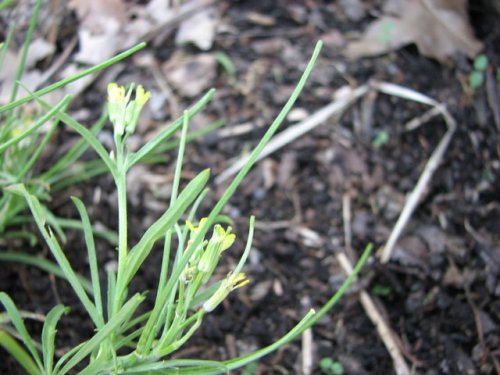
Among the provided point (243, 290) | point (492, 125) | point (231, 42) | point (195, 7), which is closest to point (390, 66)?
point (492, 125)

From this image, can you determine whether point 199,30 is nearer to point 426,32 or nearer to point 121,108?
point 426,32

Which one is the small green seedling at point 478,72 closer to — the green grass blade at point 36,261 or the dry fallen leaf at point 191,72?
the dry fallen leaf at point 191,72

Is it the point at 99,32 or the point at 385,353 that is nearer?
the point at 385,353

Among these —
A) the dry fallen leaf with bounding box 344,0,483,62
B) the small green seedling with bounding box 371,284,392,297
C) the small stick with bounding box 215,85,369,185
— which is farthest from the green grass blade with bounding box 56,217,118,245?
the dry fallen leaf with bounding box 344,0,483,62

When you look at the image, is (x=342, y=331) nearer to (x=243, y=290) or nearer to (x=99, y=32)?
(x=243, y=290)

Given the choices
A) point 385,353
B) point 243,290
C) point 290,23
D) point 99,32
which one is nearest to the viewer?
point 385,353

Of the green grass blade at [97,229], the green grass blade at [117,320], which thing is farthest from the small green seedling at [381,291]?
the green grass blade at [117,320]

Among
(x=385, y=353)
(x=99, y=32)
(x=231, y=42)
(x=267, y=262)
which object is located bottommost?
(x=385, y=353)
